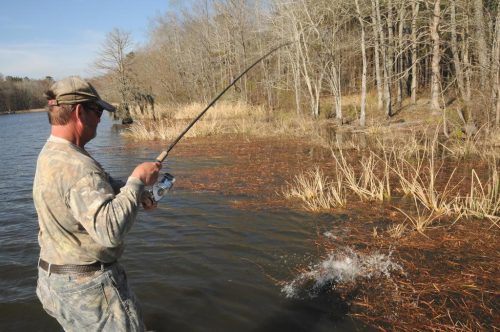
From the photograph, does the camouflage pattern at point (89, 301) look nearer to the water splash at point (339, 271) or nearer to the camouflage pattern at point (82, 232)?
the camouflage pattern at point (82, 232)

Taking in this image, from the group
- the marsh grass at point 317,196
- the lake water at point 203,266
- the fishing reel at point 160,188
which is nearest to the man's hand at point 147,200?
the fishing reel at point 160,188

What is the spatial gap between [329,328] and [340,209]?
3.93 meters

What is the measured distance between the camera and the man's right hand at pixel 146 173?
223 centimetres

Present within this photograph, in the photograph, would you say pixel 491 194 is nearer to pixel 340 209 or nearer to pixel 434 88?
pixel 340 209

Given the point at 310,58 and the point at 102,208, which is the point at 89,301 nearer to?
the point at 102,208

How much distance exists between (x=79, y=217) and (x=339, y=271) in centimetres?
394

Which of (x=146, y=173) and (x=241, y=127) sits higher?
(x=146, y=173)

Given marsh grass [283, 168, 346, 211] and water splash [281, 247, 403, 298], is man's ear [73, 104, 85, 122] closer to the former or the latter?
water splash [281, 247, 403, 298]

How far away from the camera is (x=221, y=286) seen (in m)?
5.03

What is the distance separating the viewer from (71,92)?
2211 millimetres

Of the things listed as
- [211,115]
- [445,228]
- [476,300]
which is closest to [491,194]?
[445,228]

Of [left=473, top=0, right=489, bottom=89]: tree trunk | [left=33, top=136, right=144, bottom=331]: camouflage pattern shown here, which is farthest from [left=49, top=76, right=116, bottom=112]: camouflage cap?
[left=473, top=0, right=489, bottom=89]: tree trunk

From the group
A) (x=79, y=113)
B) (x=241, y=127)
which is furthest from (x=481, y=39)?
(x=79, y=113)

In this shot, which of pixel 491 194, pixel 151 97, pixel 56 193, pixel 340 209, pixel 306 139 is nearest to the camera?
pixel 56 193
